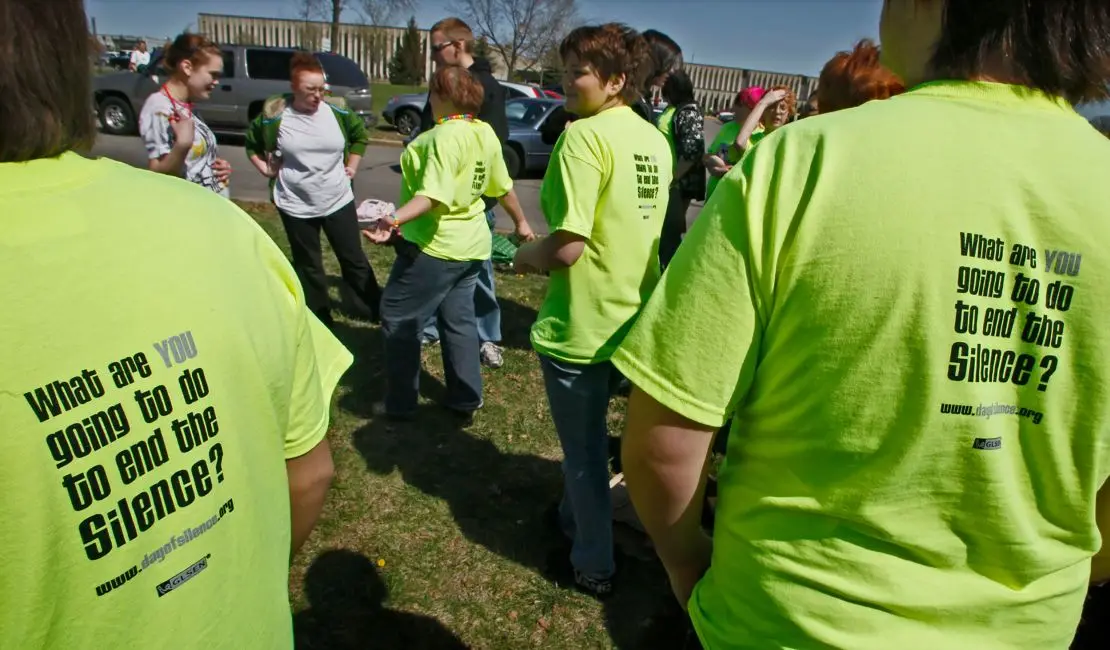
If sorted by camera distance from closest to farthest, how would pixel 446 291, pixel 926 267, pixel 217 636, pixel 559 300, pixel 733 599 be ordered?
pixel 926 267 → pixel 217 636 → pixel 733 599 → pixel 559 300 → pixel 446 291

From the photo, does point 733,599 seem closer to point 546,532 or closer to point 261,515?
point 261,515

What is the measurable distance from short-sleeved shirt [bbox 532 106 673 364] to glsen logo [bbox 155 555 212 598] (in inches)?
62.8

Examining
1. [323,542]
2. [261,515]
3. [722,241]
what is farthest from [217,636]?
[323,542]

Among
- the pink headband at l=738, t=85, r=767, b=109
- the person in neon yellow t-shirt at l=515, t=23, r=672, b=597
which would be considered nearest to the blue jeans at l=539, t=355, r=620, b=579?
the person in neon yellow t-shirt at l=515, t=23, r=672, b=597

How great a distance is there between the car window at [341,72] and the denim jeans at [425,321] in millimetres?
13508

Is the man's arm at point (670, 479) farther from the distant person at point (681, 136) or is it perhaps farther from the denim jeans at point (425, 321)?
the distant person at point (681, 136)

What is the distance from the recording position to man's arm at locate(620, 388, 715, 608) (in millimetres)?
1113

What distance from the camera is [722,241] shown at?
100 cm

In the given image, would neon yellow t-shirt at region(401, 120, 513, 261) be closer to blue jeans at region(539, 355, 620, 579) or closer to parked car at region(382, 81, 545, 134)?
blue jeans at region(539, 355, 620, 579)

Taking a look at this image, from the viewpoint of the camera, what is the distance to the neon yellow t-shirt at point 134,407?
0.79m

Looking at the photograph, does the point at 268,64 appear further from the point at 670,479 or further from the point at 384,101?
the point at 670,479

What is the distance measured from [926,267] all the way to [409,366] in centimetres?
331

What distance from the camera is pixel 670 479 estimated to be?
116 cm

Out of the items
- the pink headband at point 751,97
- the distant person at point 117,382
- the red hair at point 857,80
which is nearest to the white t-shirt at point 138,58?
the pink headband at point 751,97
